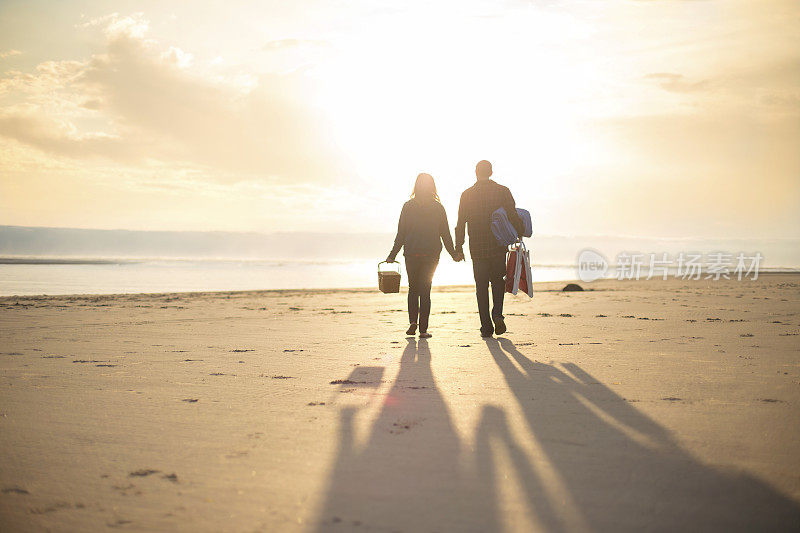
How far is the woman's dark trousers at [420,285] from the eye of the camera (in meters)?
8.16

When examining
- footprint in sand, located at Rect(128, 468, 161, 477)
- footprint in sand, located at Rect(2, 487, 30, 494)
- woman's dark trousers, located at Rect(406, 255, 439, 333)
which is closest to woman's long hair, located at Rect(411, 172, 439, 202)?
woman's dark trousers, located at Rect(406, 255, 439, 333)

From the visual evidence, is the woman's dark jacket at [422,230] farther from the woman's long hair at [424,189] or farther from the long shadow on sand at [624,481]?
the long shadow on sand at [624,481]

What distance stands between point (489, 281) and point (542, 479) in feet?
18.1

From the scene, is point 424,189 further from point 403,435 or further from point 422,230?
point 403,435

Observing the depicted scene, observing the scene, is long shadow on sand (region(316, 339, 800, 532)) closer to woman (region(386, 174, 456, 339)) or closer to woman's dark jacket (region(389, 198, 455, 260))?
woman (region(386, 174, 456, 339))

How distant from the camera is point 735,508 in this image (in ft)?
7.86

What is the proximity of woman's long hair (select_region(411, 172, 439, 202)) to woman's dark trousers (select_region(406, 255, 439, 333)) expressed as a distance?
2.89 feet

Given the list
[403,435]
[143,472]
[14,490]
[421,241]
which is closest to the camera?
[14,490]

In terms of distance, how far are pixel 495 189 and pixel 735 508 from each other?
19.8 ft

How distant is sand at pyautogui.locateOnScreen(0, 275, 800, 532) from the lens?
2381 millimetres

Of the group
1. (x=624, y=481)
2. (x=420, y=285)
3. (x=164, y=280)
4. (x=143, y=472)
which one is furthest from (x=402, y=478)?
(x=164, y=280)

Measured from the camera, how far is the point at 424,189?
8.42 metres

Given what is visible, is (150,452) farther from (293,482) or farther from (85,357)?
(85,357)

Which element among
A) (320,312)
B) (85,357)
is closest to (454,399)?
(85,357)
